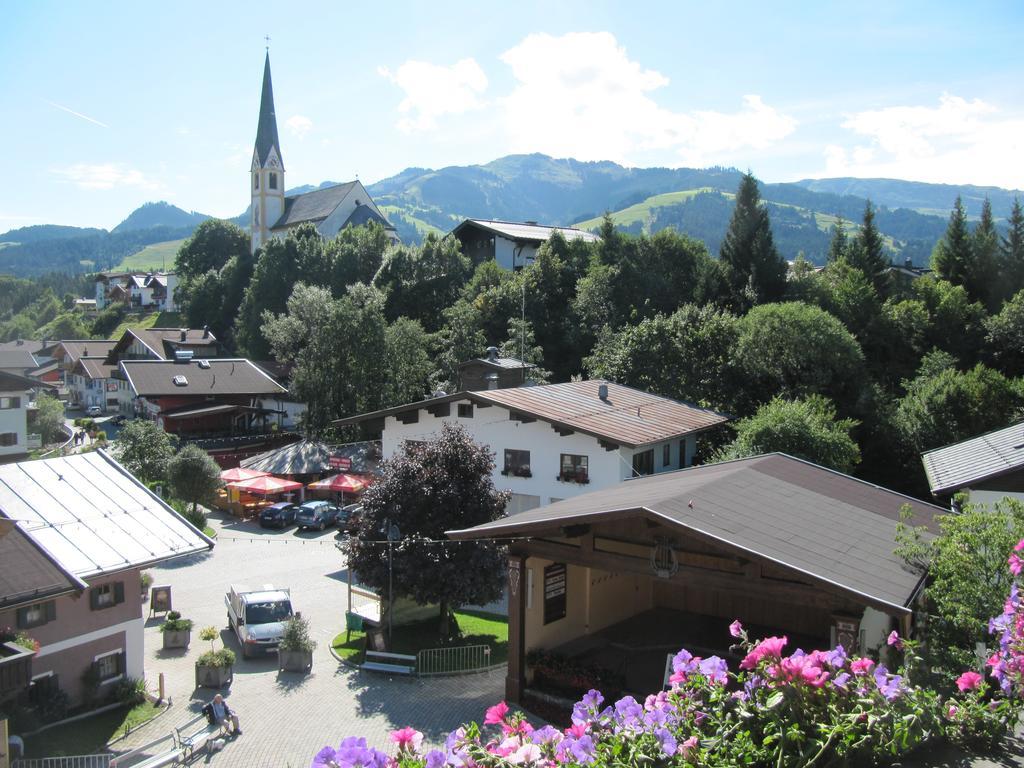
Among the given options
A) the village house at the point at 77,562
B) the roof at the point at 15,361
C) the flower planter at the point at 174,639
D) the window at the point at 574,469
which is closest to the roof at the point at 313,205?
the roof at the point at 15,361

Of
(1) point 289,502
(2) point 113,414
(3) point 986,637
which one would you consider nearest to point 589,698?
(3) point 986,637

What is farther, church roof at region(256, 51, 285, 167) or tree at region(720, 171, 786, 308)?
church roof at region(256, 51, 285, 167)

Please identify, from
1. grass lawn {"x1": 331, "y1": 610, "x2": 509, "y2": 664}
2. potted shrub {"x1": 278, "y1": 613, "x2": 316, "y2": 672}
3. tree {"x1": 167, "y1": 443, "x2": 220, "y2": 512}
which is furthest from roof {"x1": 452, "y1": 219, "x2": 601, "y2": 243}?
potted shrub {"x1": 278, "y1": 613, "x2": 316, "y2": 672}

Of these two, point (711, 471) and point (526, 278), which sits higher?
point (526, 278)

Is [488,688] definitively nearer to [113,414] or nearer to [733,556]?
[733,556]

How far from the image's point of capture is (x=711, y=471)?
18984 millimetres

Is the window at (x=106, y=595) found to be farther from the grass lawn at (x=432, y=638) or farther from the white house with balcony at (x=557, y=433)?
the white house with balcony at (x=557, y=433)

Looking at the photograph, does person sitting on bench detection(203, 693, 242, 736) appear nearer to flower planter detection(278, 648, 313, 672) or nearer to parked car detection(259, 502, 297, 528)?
flower planter detection(278, 648, 313, 672)

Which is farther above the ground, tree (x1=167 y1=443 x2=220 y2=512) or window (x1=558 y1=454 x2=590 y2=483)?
window (x1=558 y1=454 x2=590 y2=483)

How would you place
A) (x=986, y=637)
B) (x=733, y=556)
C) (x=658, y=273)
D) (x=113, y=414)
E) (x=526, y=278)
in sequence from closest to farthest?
(x=986, y=637) → (x=733, y=556) → (x=658, y=273) → (x=526, y=278) → (x=113, y=414)

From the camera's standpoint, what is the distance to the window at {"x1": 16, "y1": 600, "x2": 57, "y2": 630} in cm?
1577

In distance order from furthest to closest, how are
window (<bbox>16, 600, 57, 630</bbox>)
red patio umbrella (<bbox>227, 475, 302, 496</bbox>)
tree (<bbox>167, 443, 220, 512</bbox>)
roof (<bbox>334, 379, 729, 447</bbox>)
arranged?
red patio umbrella (<bbox>227, 475, 302, 496</bbox>) → tree (<bbox>167, 443, 220, 512</bbox>) → roof (<bbox>334, 379, 729, 447</bbox>) → window (<bbox>16, 600, 57, 630</bbox>)

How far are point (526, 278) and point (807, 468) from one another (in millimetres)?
33892

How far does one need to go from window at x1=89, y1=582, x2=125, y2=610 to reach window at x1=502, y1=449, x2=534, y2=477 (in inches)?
548
